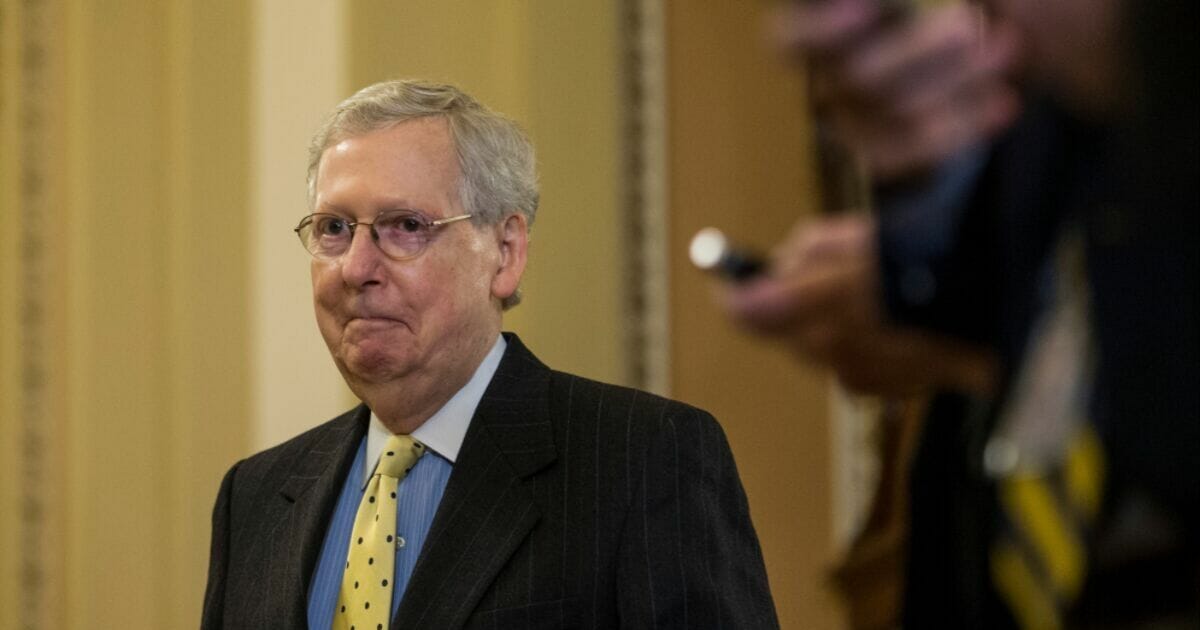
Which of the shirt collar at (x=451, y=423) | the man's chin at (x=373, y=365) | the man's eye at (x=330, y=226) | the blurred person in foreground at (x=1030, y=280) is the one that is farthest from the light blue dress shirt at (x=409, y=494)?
the blurred person in foreground at (x=1030, y=280)

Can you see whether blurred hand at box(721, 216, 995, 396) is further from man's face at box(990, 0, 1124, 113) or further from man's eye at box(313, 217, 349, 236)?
man's eye at box(313, 217, 349, 236)

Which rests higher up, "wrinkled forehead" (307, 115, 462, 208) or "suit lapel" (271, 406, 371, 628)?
"wrinkled forehead" (307, 115, 462, 208)

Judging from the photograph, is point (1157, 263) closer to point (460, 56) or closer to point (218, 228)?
point (460, 56)

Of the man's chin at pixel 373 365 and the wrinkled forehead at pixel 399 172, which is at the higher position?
the wrinkled forehead at pixel 399 172

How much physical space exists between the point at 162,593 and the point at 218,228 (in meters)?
1.07

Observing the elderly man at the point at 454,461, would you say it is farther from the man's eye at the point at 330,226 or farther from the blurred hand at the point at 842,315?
the blurred hand at the point at 842,315

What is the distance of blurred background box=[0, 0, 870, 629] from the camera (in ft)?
12.4

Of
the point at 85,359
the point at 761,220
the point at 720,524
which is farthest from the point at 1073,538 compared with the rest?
the point at 85,359

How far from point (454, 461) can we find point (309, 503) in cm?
31

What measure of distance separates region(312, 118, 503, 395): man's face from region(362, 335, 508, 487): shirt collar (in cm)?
3

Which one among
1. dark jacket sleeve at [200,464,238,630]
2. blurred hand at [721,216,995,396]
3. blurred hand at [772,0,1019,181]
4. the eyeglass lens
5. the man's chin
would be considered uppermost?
blurred hand at [772,0,1019,181]

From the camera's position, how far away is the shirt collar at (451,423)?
8.53 ft

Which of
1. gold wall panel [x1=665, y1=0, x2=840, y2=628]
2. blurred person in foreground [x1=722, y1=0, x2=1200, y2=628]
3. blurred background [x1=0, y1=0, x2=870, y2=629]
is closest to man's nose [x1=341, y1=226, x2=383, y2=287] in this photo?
blurred background [x1=0, y1=0, x2=870, y2=629]

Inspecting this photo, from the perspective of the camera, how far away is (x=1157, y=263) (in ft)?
2.49
